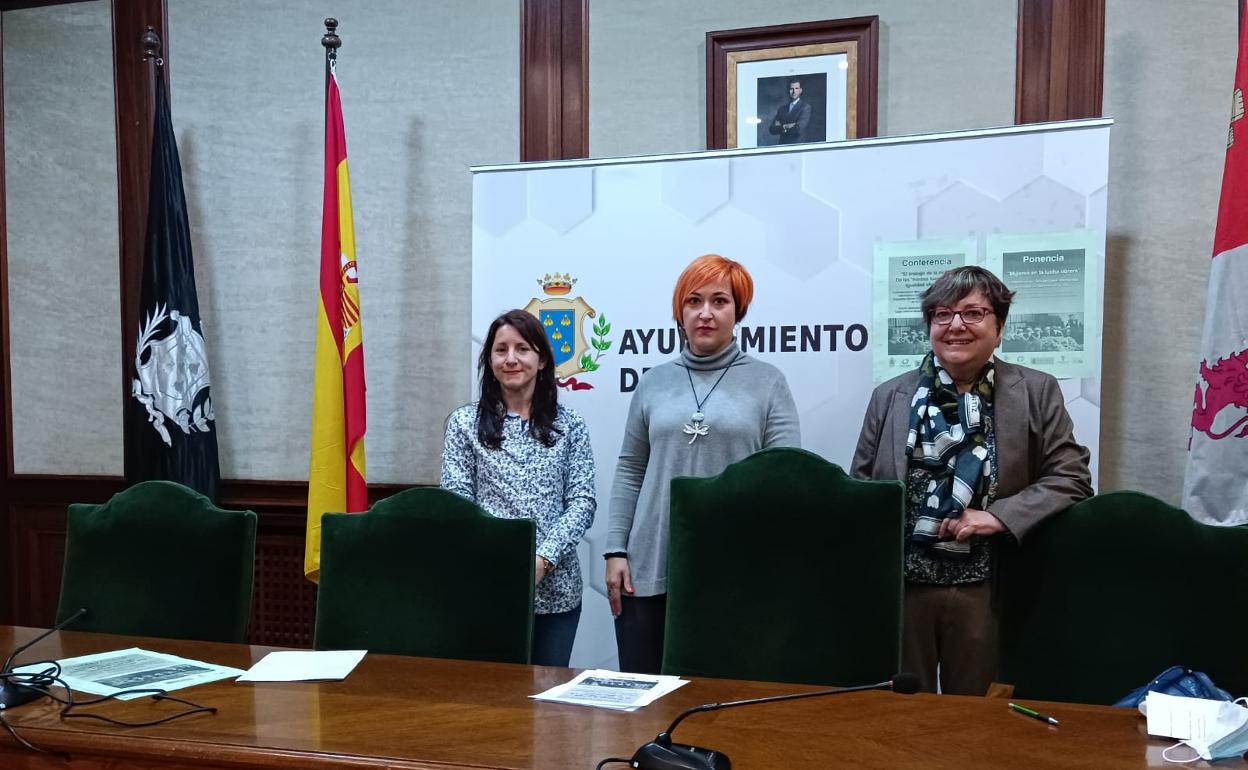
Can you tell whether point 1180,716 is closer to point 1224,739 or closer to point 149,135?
point 1224,739

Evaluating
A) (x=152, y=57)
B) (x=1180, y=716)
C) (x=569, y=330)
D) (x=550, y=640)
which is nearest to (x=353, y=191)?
(x=152, y=57)

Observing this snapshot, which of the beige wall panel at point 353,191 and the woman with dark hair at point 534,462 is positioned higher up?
the beige wall panel at point 353,191

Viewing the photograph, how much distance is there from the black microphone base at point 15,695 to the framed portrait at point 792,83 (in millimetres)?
2617

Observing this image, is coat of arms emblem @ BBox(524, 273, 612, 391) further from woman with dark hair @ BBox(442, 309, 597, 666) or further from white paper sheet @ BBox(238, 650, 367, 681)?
white paper sheet @ BBox(238, 650, 367, 681)

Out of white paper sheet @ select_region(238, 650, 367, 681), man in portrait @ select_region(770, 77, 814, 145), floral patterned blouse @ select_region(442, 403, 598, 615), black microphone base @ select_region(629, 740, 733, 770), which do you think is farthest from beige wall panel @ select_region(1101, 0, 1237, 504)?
white paper sheet @ select_region(238, 650, 367, 681)

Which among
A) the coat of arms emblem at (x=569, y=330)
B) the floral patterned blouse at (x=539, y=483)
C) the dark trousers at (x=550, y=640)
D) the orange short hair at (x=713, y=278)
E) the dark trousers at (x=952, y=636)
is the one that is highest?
the orange short hair at (x=713, y=278)

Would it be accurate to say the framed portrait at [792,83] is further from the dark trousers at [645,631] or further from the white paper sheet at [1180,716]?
the white paper sheet at [1180,716]


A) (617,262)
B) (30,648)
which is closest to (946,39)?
(617,262)

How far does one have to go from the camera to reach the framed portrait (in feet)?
10.4

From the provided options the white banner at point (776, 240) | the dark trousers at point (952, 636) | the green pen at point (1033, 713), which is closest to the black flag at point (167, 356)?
the white banner at point (776, 240)

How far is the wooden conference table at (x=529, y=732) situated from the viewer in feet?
3.89

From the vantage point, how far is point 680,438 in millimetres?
2340

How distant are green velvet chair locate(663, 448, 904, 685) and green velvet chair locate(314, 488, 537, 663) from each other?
35 cm

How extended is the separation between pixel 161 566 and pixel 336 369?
122 centimetres
